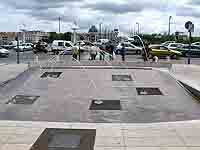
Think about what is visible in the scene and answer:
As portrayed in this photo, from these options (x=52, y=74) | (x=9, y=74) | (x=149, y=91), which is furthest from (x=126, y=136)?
(x=9, y=74)

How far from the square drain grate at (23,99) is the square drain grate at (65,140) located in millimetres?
3716

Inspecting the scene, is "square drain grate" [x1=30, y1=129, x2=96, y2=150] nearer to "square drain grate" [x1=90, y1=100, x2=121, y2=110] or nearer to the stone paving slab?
the stone paving slab

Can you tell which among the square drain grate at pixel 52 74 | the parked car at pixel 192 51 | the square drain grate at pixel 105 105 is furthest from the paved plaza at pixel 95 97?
the parked car at pixel 192 51

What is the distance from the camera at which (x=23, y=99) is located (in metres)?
10.8

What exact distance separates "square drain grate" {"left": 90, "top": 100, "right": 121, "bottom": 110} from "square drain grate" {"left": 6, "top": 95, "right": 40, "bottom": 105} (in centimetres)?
192

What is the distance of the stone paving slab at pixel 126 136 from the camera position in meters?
5.84

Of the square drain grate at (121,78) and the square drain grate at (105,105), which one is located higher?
the square drain grate at (121,78)

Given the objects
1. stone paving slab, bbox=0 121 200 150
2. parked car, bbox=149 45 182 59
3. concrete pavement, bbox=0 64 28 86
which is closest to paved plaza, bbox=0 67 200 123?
concrete pavement, bbox=0 64 28 86

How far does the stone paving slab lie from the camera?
5.84m

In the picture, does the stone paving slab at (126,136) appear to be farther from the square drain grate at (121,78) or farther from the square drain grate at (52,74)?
the square drain grate at (52,74)

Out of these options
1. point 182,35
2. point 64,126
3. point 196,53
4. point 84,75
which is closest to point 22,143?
point 64,126

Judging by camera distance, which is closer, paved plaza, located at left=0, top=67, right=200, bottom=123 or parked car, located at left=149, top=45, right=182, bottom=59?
paved plaza, located at left=0, top=67, right=200, bottom=123

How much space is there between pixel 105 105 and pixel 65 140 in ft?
12.7

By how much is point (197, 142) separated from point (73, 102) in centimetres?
506
